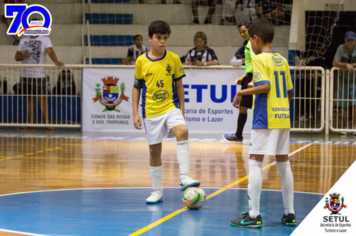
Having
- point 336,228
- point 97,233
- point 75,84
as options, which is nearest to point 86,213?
point 97,233

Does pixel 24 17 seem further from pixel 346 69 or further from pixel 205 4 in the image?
pixel 346 69

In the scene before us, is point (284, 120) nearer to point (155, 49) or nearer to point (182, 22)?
point (155, 49)

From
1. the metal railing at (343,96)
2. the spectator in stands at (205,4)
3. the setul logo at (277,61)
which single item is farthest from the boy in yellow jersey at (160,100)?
the spectator in stands at (205,4)

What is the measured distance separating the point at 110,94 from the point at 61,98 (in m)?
1.18

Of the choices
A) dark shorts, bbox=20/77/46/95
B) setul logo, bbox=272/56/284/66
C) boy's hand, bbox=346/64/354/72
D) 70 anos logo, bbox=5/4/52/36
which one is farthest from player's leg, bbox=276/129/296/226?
70 anos logo, bbox=5/4/52/36

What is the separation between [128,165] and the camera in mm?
6883

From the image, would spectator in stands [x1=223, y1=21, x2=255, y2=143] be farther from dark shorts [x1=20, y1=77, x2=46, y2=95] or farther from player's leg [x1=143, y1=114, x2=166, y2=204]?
dark shorts [x1=20, y1=77, x2=46, y2=95]

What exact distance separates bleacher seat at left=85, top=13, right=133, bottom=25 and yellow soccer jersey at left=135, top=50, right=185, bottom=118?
1138 cm

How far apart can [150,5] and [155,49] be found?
38.2ft

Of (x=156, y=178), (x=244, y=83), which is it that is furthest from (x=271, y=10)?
(x=156, y=178)

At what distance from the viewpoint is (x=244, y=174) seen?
6160 millimetres

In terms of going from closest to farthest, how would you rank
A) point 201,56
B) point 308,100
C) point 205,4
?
point 201,56 → point 308,100 → point 205,4

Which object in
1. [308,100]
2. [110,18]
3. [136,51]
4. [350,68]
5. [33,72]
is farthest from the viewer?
[110,18]

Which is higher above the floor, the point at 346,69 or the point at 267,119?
the point at 346,69
